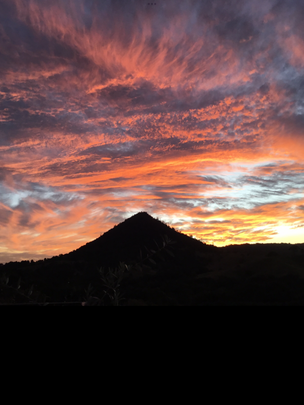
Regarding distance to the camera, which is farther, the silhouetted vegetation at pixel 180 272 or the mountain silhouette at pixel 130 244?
the mountain silhouette at pixel 130 244

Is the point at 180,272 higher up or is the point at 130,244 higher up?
the point at 130,244

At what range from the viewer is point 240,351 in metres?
0.88

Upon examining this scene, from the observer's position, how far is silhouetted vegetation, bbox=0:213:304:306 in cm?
3262

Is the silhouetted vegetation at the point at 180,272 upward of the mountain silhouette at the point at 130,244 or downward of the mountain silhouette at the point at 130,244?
downward

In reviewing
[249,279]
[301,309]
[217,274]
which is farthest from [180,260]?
[301,309]

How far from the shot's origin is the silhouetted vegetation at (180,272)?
32625 mm

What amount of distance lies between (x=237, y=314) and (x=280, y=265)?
1734 inches

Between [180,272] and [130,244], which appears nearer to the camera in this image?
[180,272]

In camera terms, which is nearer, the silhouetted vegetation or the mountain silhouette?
the silhouetted vegetation

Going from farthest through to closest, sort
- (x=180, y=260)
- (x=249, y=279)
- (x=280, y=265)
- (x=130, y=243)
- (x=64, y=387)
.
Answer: (x=130, y=243), (x=180, y=260), (x=280, y=265), (x=249, y=279), (x=64, y=387)

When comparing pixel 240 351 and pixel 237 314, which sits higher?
pixel 237 314

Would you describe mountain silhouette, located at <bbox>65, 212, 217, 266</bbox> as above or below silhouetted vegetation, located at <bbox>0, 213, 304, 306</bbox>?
above

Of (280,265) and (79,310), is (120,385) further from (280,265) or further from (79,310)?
(280,265)

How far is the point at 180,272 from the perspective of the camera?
43.7m
